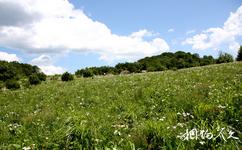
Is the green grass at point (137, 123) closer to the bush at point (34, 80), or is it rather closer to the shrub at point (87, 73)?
the bush at point (34, 80)

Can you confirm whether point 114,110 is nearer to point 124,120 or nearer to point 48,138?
point 124,120

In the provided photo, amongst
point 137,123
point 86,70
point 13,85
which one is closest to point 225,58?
point 86,70

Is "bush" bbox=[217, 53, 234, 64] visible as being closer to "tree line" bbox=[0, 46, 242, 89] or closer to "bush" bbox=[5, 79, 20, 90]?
"tree line" bbox=[0, 46, 242, 89]

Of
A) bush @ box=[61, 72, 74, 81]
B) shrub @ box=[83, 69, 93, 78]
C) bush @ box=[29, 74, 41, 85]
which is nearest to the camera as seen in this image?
bush @ box=[29, 74, 41, 85]

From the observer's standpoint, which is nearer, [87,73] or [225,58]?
[87,73]

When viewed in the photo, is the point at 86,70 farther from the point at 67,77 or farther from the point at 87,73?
the point at 67,77

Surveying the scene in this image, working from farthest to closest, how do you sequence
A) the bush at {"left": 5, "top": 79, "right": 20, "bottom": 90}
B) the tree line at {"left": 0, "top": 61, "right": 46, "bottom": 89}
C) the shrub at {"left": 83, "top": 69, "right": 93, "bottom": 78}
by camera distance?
the shrub at {"left": 83, "top": 69, "right": 93, "bottom": 78}
the tree line at {"left": 0, "top": 61, "right": 46, "bottom": 89}
the bush at {"left": 5, "top": 79, "right": 20, "bottom": 90}

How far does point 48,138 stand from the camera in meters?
9.84

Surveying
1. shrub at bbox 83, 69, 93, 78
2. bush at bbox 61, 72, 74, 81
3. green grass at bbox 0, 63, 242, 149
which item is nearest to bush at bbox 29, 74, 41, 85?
bush at bbox 61, 72, 74, 81

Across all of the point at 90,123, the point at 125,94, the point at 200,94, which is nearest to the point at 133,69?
the point at 125,94

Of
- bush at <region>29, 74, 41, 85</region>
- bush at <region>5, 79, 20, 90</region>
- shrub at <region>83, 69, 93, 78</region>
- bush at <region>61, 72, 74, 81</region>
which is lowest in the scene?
bush at <region>5, 79, 20, 90</region>

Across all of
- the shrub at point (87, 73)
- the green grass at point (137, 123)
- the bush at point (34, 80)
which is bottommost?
the green grass at point (137, 123)

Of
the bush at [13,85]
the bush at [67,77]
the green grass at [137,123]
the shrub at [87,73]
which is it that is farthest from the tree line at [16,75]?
the green grass at [137,123]

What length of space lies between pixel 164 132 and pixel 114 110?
6314mm
